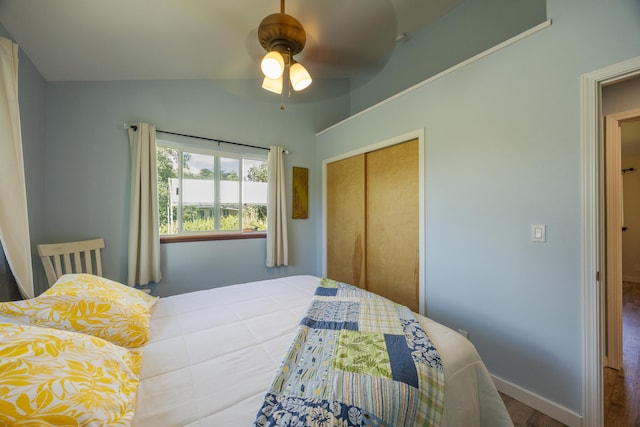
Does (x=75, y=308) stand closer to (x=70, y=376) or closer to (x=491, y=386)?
(x=70, y=376)

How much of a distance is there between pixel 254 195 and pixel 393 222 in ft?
5.70

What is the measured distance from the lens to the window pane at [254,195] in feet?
9.90

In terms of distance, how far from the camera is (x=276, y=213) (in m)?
3.04

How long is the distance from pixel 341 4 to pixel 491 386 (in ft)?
8.82

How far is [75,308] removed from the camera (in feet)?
3.42

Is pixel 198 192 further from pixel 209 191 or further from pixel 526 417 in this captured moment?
pixel 526 417

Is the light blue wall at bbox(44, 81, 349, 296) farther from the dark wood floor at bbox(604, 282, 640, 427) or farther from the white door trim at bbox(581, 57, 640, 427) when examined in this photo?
the dark wood floor at bbox(604, 282, 640, 427)

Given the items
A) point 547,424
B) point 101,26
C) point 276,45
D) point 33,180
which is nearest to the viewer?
point 547,424

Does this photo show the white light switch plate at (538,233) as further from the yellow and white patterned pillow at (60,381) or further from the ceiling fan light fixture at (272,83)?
the yellow and white patterned pillow at (60,381)

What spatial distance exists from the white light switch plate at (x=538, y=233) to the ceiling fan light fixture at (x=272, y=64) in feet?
6.24

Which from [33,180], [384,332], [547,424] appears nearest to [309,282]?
[384,332]

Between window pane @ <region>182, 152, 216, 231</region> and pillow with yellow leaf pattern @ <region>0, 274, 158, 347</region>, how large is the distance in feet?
4.65

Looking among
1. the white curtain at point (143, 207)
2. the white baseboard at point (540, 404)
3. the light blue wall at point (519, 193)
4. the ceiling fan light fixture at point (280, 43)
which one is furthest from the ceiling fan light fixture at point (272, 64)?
the white baseboard at point (540, 404)

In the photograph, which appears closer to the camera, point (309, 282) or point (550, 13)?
point (550, 13)
